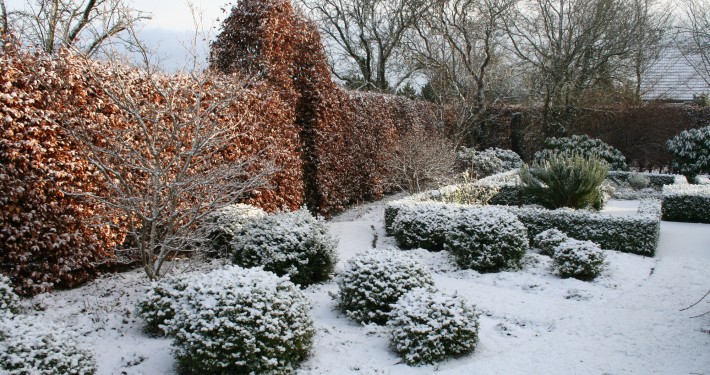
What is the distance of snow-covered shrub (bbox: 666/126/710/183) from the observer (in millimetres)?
14164

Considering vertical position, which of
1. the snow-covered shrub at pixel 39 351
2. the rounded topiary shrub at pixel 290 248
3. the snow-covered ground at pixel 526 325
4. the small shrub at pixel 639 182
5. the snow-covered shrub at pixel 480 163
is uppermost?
the snow-covered shrub at pixel 480 163

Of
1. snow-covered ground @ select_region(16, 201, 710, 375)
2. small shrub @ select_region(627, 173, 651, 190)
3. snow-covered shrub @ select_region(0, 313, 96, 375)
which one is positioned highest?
small shrub @ select_region(627, 173, 651, 190)

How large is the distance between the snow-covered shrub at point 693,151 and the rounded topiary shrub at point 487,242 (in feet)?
34.6

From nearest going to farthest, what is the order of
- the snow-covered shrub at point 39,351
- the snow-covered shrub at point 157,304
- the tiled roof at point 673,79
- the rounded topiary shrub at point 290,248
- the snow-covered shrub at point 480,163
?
the snow-covered shrub at point 39,351 < the snow-covered shrub at point 157,304 < the rounded topiary shrub at point 290,248 < the snow-covered shrub at point 480,163 < the tiled roof at point 673,79

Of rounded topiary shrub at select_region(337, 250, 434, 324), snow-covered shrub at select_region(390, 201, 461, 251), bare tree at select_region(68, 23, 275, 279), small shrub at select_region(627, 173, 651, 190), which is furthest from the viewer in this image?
small shrub at select_region(627, 173, 651, 190)

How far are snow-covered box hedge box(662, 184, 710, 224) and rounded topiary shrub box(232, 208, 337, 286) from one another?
724cm

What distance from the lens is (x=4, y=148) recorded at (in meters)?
4.75

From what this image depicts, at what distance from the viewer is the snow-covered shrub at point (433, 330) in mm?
4113

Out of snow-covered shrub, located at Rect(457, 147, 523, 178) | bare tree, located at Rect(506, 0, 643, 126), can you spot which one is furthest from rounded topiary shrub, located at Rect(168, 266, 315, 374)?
bare tree, located at Rect(506, 0, 643, 126)

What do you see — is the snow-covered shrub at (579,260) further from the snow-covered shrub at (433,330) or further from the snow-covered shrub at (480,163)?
the snow-covered shrub at (480,163)

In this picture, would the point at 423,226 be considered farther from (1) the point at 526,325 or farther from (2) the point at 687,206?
(2) the point at 687,206

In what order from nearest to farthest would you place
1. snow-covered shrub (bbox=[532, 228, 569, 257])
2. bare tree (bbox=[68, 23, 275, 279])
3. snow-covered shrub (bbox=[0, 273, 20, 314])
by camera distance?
snow-covered shrub (bbox=[0, 273, 20, 314]) < bare tree (bbox=[68, 23, 275, 279]) < snow-covered shrub (bbox=[532, 228, 569, 257])

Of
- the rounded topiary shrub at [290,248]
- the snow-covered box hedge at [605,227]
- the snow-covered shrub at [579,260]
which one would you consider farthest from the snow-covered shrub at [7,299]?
the snow-covered box hedge at [605,227]

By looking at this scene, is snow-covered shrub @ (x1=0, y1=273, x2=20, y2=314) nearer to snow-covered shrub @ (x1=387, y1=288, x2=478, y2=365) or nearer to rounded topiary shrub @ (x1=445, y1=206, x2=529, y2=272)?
snow-covered shrub @ (x1=387, y1=288, x2=478, y2=365)
